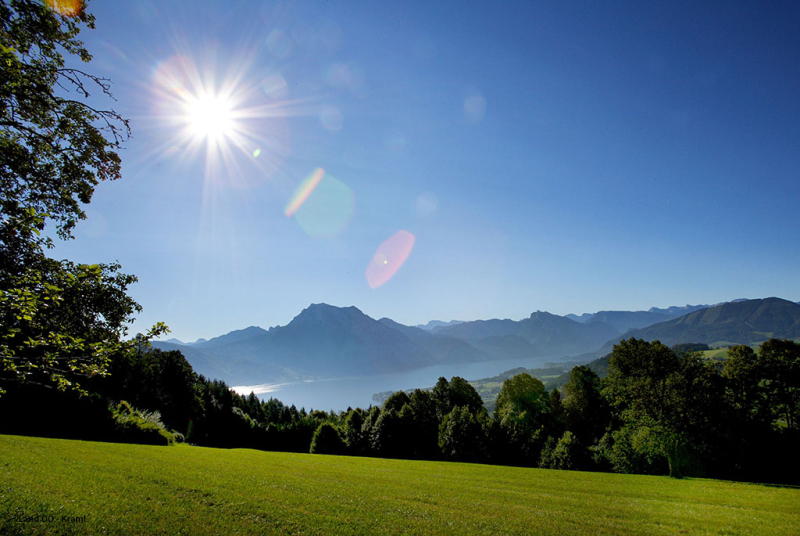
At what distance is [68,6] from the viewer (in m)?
8.01

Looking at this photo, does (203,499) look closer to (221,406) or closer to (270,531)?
(270,531)

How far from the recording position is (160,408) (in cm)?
6081

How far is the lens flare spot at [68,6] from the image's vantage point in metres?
7.63

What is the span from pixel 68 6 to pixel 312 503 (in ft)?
55.3

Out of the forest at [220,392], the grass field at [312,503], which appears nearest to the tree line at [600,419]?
the forest at [220,392]

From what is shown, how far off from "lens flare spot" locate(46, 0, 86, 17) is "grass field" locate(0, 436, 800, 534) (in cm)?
1226

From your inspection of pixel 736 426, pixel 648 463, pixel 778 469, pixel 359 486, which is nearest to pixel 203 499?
pixel 359 486

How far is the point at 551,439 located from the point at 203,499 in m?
41.7

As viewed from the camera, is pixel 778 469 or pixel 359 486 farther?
pixel 778 469

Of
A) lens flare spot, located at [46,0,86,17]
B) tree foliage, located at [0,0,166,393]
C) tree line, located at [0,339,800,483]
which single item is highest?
lens flare spot, located at [46,0,86,17]

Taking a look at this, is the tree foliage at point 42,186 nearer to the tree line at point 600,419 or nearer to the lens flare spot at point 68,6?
the lens flare spot at point 68,6

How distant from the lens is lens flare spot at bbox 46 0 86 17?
25.0ft

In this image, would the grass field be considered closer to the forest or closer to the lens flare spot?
the forest

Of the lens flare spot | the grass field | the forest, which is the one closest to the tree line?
the forest
